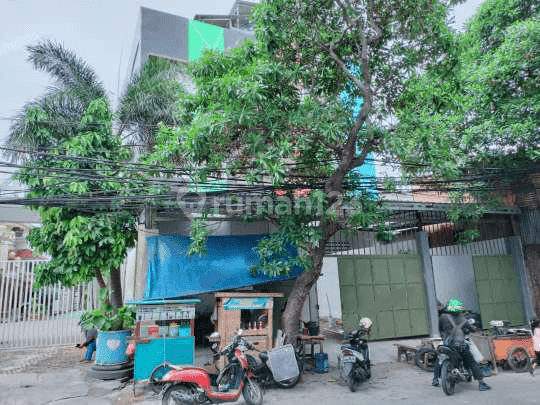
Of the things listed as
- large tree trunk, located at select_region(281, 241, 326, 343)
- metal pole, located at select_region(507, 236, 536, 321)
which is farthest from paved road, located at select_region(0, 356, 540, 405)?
metal pole, located at select_region(507, 236, 536, 321)

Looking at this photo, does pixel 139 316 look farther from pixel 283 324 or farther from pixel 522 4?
pixel 522 4

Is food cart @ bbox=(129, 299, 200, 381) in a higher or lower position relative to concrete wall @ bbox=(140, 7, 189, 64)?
lower

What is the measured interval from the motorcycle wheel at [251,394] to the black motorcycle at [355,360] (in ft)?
5.32

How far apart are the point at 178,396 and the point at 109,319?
300 centimetres

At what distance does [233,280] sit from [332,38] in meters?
5.22

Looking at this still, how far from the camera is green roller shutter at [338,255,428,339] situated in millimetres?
10242

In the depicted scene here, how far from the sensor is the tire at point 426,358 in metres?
7.88

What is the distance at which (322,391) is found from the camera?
21.8ft

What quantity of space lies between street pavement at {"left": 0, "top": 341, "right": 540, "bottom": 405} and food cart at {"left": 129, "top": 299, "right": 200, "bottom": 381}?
1.62 feet

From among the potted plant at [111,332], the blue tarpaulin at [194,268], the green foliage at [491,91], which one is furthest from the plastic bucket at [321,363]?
the green foliage at [491,91]

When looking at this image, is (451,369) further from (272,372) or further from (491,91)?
(491,91)

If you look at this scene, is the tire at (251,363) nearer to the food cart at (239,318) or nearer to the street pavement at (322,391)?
the street pavement at (322,391)

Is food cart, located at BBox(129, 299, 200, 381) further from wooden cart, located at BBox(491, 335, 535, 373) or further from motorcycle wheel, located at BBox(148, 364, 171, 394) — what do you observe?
wooden cart, located at BBox(491, 335, 535, 373)

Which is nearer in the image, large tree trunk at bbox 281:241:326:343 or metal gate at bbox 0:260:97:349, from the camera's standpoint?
large tree trunk at bbox 281:241:326:343
